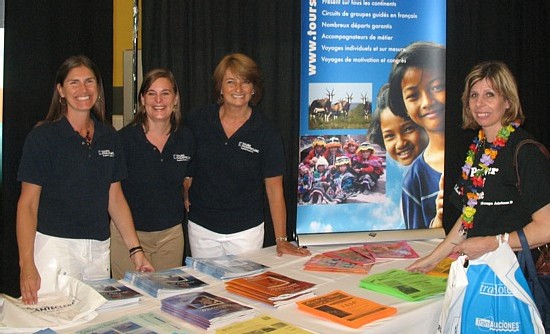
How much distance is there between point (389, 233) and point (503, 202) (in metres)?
1.02

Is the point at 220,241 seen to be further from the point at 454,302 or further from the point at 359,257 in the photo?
the point at 454,302

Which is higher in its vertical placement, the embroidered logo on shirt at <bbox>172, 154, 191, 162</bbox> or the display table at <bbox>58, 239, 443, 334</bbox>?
the embroidered logo on shirt at <bbox>172, 154, 191, 162</bbox>

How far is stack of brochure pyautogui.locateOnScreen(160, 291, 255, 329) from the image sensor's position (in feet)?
5.90

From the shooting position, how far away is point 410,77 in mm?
3990

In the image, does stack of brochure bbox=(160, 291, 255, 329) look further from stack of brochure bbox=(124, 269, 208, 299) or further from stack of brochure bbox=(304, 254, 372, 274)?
stack of brochure bbox=(304, 254, 372, 274)

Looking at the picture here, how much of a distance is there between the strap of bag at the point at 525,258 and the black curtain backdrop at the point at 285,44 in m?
2.29

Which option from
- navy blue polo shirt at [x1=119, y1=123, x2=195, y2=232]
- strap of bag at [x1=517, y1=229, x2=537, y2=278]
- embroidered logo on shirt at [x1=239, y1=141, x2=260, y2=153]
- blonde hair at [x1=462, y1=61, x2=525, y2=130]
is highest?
blonde hair at [x1=462, y1=61, x2=525, y2=130]

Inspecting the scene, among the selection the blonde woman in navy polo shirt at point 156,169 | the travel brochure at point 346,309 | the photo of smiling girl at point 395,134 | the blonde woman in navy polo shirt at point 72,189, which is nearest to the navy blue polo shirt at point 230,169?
the blonde woman in navy polo shirt at point 156,169

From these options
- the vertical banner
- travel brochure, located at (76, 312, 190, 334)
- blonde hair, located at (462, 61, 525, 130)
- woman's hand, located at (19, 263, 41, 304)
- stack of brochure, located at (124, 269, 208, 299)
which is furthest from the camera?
the vertical banner

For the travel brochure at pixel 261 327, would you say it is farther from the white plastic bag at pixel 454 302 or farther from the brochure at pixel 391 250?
the brochure at pixel 391 250

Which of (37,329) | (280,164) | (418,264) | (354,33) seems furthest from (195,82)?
(37,329)

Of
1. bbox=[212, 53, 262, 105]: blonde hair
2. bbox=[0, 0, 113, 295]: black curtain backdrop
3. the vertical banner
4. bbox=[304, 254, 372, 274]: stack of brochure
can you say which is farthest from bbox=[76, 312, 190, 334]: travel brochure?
bbox=[0, 0, 113, 295]: black curtain backdrop

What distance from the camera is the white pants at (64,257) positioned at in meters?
2.33

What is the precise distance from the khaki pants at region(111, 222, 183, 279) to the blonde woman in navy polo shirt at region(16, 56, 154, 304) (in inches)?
9.5
